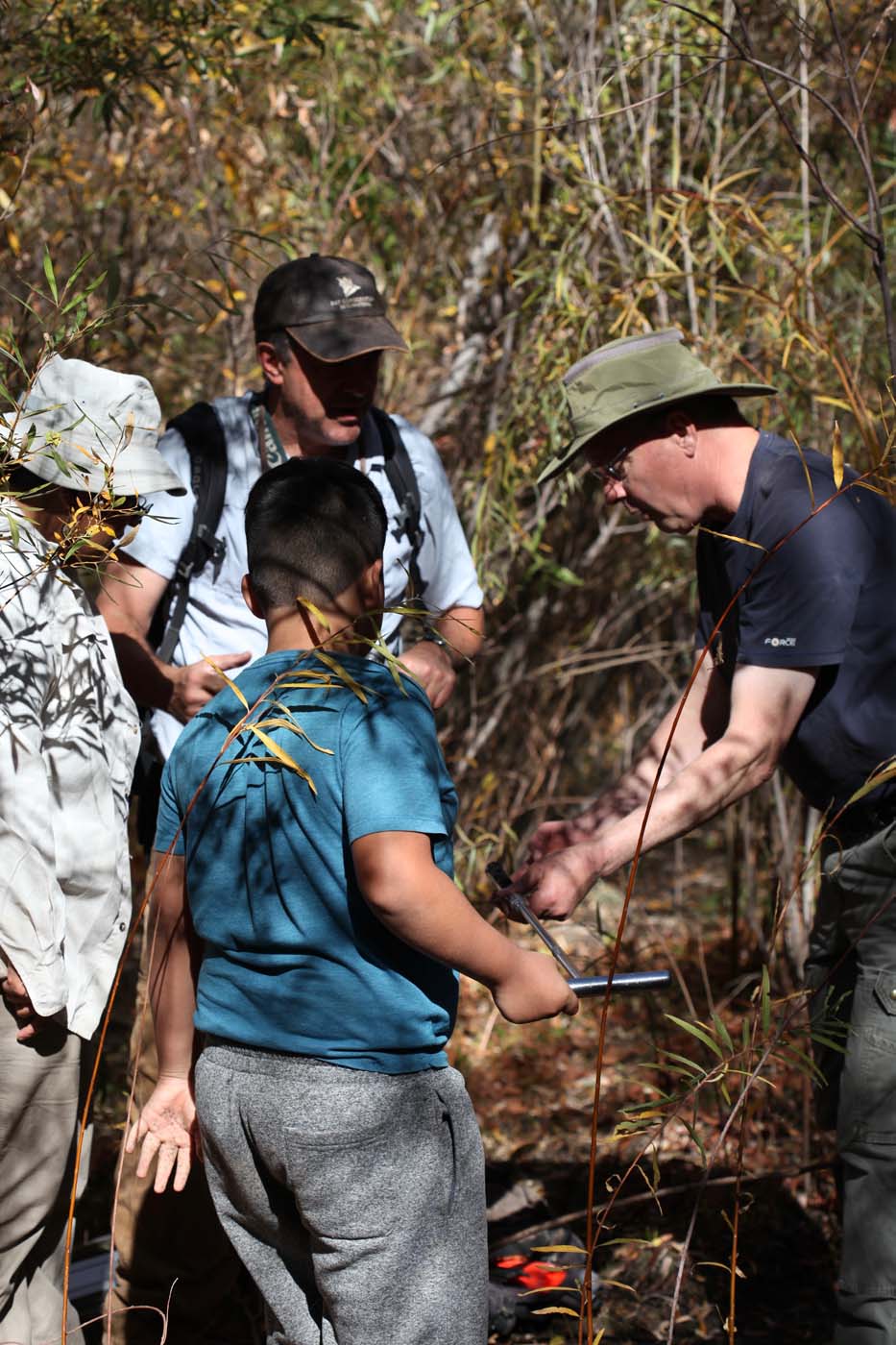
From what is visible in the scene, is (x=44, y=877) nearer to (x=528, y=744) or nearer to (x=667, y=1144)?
(x=667, y=1144)

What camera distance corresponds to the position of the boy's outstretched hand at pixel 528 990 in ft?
5.86

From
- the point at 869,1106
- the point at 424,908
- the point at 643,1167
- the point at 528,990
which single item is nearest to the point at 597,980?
the point at 528,990

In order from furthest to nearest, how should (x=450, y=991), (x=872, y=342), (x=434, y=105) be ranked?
(x=434, y=105) → (x=872, y=342) → (x=450, y=991)

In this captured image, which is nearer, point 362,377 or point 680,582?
point 362,377

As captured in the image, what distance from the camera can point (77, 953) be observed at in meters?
2.19

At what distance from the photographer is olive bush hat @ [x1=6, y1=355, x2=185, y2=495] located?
2.14 m

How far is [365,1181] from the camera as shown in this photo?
5.75 ft

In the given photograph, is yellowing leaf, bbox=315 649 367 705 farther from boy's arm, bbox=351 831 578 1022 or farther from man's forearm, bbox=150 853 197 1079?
man's forearm, bbox=150 853 197 1079

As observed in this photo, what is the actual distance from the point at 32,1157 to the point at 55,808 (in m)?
0.56

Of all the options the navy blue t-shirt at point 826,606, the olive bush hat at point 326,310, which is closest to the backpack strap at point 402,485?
the olive bush hat at point 326,310

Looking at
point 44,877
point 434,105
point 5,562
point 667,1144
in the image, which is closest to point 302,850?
point 44,877

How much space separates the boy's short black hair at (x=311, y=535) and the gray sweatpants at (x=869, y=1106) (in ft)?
2.98

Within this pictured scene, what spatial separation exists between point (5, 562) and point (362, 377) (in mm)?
963

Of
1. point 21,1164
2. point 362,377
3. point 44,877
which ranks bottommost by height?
point 21,1164
